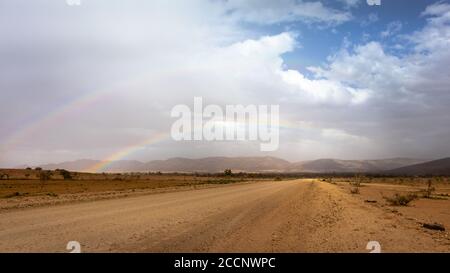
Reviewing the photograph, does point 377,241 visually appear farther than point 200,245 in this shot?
Yes

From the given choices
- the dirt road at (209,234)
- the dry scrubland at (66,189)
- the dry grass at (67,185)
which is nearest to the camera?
the dirt road at (209,234)

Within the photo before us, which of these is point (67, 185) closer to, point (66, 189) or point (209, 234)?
point (66, 189)

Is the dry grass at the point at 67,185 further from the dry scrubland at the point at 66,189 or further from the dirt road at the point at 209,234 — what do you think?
the dirt road at the point at 209,234

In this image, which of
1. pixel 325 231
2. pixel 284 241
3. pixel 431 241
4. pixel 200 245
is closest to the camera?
pixel 200 245

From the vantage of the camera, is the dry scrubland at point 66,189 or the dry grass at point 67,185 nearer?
the dry scrubland at point 66,189

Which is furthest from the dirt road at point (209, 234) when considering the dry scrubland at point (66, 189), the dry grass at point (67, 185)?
the dry grass at point (67, 185)

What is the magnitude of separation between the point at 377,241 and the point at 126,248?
6.29 metres

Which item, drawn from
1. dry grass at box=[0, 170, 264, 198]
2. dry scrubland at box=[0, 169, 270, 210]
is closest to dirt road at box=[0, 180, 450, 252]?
dry scrubland at box=[0, 169, 270, 210]

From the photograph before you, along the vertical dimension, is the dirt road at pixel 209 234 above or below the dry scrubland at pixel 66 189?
above

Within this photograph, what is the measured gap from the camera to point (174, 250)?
9406mm
